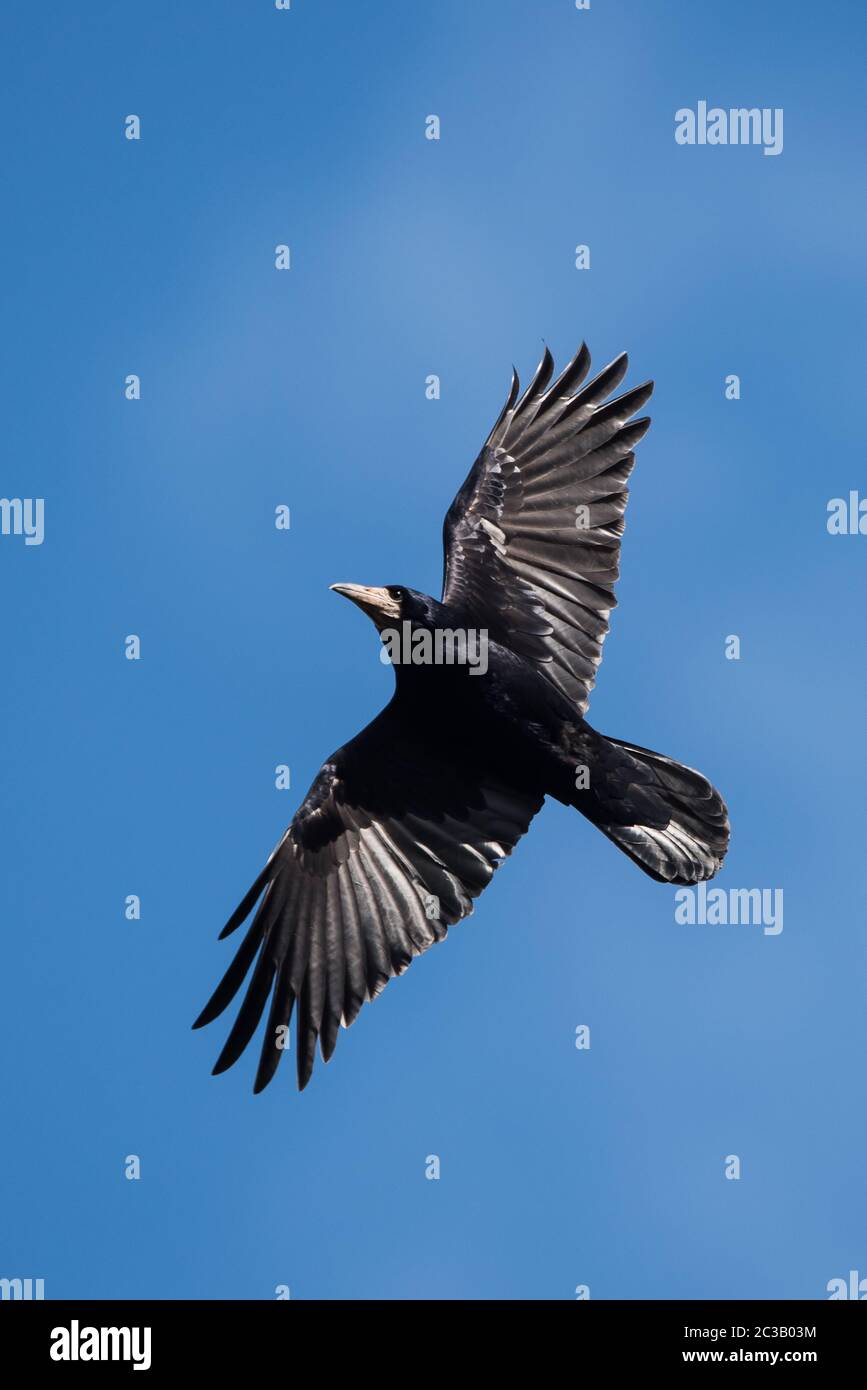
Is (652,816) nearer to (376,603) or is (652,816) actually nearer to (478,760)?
(478,760)

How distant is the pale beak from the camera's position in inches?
579

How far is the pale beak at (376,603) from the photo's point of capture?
14703 mm

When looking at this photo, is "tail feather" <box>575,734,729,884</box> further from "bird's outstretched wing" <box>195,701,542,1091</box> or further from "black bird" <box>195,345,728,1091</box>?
"bird's outstretched wing" <box>195,701,542,1091</box>

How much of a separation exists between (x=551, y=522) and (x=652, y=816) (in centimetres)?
250

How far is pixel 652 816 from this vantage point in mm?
14844

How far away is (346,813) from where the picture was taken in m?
15.5

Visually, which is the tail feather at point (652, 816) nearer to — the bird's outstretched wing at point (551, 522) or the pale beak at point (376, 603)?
the bird's outstretched wing at point (551, 522)

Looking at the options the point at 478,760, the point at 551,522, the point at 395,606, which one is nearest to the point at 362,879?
the point at 478,760

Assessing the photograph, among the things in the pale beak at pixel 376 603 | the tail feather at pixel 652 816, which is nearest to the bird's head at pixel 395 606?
the pale beak at pixel 376 603
